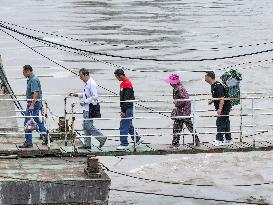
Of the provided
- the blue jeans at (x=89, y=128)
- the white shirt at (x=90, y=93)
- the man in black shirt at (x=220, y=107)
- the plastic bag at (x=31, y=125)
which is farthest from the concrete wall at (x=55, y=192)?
the man in black shirt at (x=220, y=107)

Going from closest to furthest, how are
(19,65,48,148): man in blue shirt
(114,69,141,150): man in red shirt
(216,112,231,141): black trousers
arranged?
(114,69,141,150): man in red shirt
(19,65,48,148): man in blue shirt
(216,112,231,141): black trousers

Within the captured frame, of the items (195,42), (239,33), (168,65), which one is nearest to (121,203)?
(168,65)

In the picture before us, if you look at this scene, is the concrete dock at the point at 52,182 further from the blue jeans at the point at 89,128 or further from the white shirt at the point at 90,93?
the white shirt at the point at 90,93

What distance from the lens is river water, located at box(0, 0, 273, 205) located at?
23.3 meters

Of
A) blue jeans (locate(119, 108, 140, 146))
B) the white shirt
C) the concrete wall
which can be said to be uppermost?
the white shirt

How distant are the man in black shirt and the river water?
2.89 meters

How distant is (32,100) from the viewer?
1544cm

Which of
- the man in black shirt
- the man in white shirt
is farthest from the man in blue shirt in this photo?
the man in black shirt

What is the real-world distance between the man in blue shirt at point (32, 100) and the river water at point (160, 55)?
2018 mm

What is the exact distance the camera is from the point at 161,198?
2073 centimetres

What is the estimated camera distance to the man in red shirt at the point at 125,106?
50.0ft

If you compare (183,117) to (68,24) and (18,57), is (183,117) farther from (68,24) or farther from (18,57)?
(68,24)

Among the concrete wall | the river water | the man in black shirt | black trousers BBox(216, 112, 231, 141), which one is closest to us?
the concrete wall

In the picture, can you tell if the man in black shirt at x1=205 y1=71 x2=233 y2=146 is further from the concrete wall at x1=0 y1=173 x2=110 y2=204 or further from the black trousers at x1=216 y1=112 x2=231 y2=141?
the concrete wall at x1=0 y1=173 x2=110 y2=204
